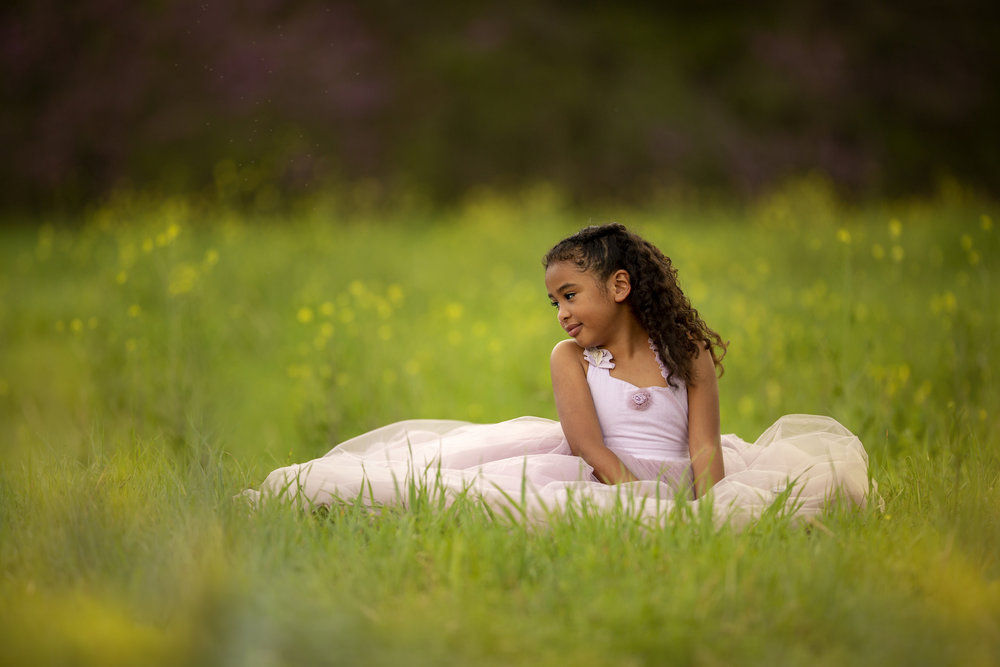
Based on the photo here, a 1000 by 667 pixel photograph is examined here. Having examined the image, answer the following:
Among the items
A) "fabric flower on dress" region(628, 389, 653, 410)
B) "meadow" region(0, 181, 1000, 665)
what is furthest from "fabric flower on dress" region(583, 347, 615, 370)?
"meadow" region(0, 181, 1000, 665)

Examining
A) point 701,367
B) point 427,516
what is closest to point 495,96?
point 701,367

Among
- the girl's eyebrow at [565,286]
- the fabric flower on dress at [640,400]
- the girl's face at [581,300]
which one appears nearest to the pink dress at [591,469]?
the fabric flower on dress at [640,400]

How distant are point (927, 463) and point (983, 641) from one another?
1.17 metres

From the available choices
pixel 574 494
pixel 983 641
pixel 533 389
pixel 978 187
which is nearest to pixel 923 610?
pixel 983 641

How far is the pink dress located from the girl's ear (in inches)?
8.7

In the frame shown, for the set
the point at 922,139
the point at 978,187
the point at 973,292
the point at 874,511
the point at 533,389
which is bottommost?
the point at 874,511

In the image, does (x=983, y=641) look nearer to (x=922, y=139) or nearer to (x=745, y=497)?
(x=745, y=497)

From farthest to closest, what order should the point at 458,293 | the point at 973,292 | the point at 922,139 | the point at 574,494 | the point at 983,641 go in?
the point at 922,139 → the point at 458,293 → the point at 973,292 → the point at 574,494 → the point at 983,641

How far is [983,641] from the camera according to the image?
192cm

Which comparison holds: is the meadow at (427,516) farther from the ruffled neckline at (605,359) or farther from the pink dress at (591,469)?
the ruffled neckline at (605,359)

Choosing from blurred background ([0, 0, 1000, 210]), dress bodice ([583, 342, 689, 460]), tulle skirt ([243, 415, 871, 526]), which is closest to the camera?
tulle skirt ([243, 415, 871, 526])

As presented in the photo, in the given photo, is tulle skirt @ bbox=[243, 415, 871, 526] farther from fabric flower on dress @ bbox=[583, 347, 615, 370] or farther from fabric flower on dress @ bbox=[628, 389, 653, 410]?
fabric flower on dress @ bbox=[583, 347, 615, 370]

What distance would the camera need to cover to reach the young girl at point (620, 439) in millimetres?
2736

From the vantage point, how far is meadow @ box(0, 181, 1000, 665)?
1.92 metres
